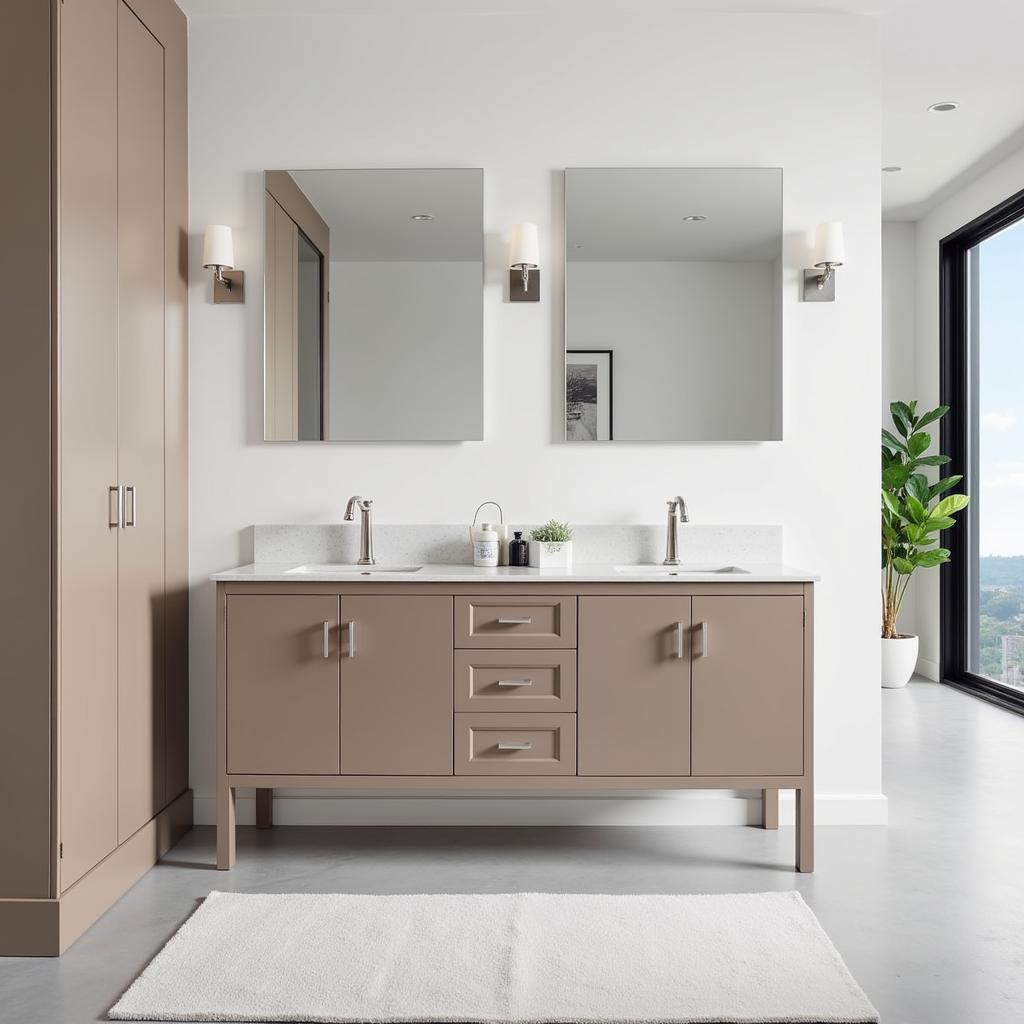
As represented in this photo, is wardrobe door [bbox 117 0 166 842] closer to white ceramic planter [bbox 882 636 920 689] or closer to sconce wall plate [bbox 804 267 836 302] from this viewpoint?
sconce wall plate [bbox 804 267 836 302]

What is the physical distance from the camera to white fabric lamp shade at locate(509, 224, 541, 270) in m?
2.98

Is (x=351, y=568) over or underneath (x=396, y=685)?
over

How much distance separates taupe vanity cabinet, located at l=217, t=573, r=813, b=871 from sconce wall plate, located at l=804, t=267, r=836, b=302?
1.03m

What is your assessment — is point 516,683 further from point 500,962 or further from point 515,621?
point 500,962

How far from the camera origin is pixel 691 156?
121 inches

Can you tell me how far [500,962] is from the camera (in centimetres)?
208

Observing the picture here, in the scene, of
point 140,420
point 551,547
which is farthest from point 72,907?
point 551,547

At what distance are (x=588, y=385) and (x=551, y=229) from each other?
533 mm

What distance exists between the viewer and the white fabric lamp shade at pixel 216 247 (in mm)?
2949

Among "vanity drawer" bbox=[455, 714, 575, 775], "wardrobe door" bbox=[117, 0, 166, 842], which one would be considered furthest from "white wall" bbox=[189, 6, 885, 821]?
"vanity drawer" bbox=[455, 714, 575, 775]

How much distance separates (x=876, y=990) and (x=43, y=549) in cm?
210

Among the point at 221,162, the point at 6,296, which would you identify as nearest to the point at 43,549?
the point at 6,296

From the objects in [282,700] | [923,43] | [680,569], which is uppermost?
[923,43]

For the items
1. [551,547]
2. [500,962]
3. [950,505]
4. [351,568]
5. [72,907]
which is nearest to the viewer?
[500,962]
